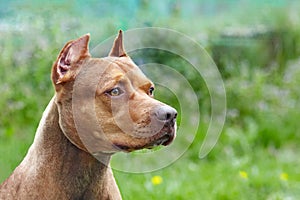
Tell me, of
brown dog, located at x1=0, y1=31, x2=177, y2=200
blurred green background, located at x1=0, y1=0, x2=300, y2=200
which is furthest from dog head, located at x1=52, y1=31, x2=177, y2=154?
blurred green background, located at x1=0, y1=0, x2=300, y2=200

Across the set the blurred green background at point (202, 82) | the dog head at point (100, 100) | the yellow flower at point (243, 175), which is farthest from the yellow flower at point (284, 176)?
the dog head at point (100, 100)

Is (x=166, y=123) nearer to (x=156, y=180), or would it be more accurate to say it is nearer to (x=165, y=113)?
(x=165, y=113)

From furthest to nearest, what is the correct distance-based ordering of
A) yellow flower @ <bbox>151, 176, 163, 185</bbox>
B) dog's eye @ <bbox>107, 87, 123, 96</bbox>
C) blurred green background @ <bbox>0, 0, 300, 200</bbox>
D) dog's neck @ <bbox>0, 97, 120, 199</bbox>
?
blurred green background @ <bbox>0, 0, 300, 200</bbox> → yellow flower @ <bbox>151, 176, 163, 185</bbox> → dog's neck @ <bbox>0, 97, 120, 199</bbox> → dog's eye @ <bbox>107, 87, 123, 96</bbox>

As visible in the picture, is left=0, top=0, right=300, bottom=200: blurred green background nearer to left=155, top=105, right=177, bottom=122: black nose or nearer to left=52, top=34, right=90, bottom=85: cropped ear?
left=52, top=34, right=90, bottom=85: cropped ear

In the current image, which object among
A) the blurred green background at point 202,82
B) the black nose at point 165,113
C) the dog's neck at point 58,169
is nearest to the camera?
the black nose at point 165,113

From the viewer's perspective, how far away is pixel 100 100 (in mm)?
2600

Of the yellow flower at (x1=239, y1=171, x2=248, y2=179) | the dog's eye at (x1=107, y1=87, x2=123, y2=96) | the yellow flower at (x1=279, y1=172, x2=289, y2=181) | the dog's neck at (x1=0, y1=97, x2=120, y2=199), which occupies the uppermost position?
the dog's eye at (x1=107, y1=87, x2=123, y2=96)

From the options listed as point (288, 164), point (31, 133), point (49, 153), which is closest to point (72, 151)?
point (49, 153)

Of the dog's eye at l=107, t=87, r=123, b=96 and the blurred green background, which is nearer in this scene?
the dog's eye at l=107, t=87, r=123, b=96

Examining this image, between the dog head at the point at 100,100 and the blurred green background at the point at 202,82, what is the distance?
1.44 metres

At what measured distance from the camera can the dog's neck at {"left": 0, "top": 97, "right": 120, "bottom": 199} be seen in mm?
2695

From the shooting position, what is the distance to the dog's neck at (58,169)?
2.70 meters

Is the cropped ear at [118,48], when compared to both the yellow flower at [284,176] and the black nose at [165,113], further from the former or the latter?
the yellow flower at [284,176]

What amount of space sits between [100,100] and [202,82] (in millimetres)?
4135
